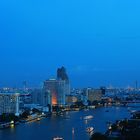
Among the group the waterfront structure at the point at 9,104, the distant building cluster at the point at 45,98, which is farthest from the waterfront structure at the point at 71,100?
the waterfront structure at the point at 9,104

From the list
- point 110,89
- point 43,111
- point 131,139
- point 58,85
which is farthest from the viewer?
point 110,89

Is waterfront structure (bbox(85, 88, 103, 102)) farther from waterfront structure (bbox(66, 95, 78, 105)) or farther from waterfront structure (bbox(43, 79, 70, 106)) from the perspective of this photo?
waterfront structure (bbox(43, 79, 70, 106))

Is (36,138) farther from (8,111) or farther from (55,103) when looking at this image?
(55,103)

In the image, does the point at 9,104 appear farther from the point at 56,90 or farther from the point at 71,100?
the point at 71,100

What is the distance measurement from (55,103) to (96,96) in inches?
253

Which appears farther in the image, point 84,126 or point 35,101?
point 35,101

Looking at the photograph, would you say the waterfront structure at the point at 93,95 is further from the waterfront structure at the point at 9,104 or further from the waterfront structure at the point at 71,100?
the waterfront structure at the point at 9,104

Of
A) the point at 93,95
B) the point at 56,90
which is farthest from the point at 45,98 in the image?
the point at 93,95

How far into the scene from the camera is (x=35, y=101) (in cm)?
2130

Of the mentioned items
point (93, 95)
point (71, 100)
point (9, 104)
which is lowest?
point (9, 104)

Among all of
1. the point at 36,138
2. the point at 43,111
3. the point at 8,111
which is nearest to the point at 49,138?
the point at 36,138

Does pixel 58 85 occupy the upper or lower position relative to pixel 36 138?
upper

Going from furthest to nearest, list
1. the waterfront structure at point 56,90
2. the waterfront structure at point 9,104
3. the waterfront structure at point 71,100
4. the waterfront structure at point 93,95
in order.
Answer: the waterfront structure at point 93,95
the waterfront structure at point 71,100
the waterfront structure at point 56,90
the waterfront structure at point 9,104

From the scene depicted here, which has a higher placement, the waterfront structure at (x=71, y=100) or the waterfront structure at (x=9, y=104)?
the waterfront structure at (x=71, y=100)
